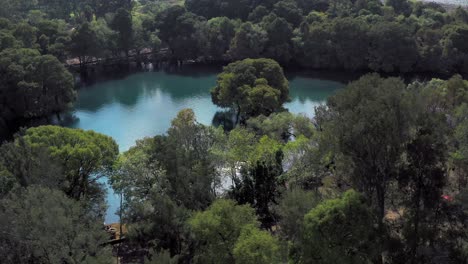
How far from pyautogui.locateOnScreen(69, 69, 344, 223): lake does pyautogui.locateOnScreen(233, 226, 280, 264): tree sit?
74.1 feet

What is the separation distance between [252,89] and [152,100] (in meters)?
12.7

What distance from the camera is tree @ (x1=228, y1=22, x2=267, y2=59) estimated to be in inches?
2148

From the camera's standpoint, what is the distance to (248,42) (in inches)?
2149

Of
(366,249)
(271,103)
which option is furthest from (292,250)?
(271,103)

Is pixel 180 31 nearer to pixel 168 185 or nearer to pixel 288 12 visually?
pixel 288 12

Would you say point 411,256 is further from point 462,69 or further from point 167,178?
point 462,69


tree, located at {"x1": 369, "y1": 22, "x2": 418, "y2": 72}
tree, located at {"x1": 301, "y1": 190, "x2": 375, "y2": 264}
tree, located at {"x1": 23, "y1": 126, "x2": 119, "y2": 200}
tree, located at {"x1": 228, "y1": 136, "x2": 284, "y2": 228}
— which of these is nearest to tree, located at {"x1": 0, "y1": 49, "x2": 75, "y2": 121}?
tree, located at {"x1": 23, "y1": 126, "x2": 119, "y2": 200}

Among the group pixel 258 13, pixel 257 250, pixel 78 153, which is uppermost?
pixel 258 13

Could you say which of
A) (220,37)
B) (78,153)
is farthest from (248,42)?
(78,153)

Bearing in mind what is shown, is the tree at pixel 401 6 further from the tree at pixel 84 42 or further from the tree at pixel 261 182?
the tree at pixel 261 182

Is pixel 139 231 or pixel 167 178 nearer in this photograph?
pixel 139 231

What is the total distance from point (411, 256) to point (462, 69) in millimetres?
37489

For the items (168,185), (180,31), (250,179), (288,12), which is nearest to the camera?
(168,185)

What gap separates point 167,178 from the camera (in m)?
22.1
